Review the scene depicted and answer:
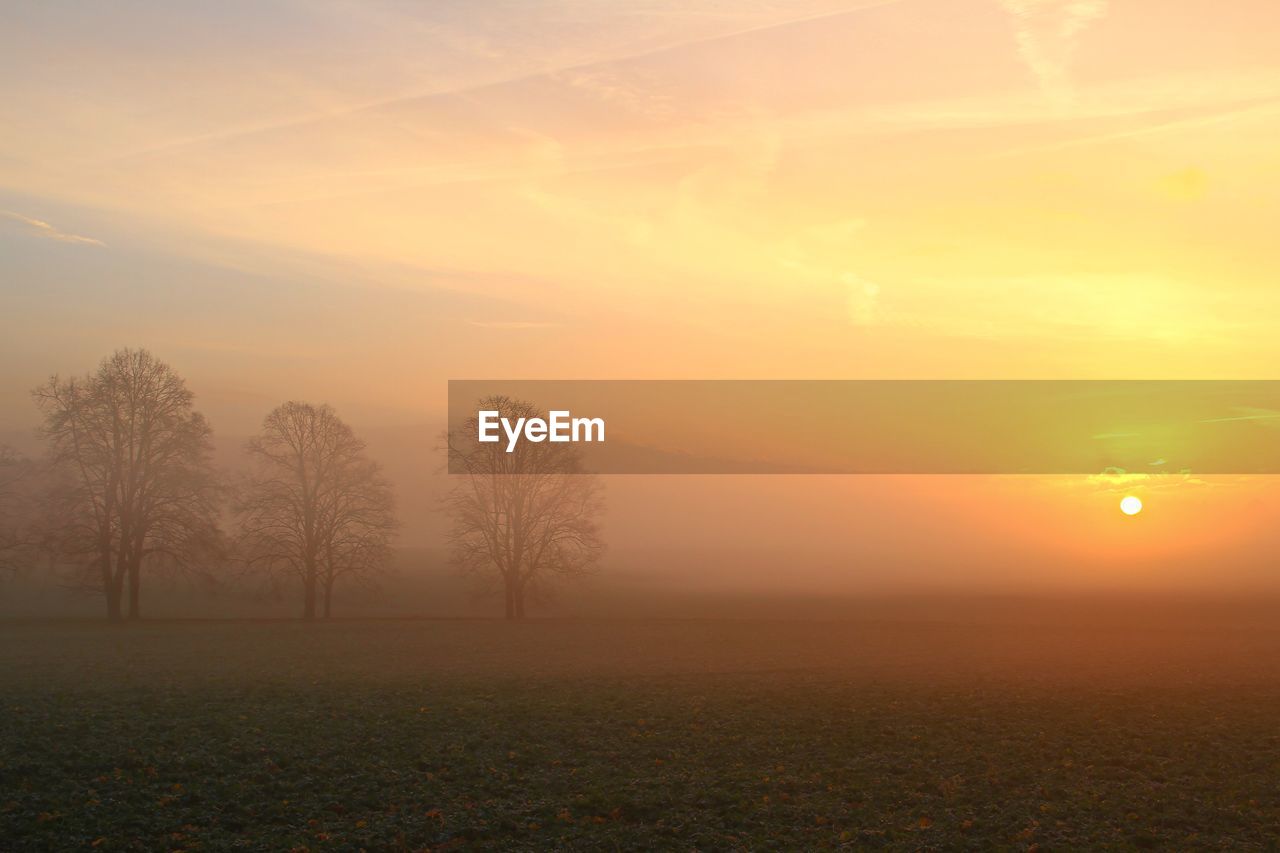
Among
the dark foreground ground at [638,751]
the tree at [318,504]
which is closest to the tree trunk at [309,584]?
the tree at [318,504]

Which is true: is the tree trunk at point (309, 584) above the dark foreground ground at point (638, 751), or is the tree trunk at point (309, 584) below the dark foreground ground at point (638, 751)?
above

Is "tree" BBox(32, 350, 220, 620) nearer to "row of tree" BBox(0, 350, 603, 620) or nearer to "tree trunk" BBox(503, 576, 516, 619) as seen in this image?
"row of tree" BBox(0, 350, 603, 620)

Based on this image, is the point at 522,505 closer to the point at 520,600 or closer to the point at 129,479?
the point at 520,600

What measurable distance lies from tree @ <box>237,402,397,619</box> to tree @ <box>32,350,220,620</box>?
3295mm

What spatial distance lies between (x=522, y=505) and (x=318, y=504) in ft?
38.7

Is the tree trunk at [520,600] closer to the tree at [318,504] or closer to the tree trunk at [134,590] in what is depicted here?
the tree at [318,504]

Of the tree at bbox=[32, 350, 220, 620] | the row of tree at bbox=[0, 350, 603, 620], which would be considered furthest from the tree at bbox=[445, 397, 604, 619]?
the tree at bbox=[32, 350, 220, 620]

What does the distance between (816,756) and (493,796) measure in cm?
711

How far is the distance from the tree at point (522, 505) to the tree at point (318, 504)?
4846 mm

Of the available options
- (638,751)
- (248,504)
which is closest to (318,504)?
(248,504)

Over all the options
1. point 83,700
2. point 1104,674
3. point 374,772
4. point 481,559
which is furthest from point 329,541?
point 1104,674

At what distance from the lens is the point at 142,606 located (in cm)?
6362

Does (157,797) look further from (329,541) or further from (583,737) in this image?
(329,541)

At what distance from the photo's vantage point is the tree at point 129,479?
158 feet
